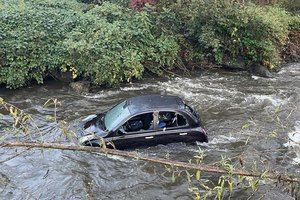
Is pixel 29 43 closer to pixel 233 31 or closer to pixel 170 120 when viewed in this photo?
pixel 170 120

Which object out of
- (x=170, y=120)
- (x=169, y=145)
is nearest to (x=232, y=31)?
(x=170, y=120)

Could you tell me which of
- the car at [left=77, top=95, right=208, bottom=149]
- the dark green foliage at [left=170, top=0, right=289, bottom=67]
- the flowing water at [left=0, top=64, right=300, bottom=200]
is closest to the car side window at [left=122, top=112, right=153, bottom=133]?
the car at [left=77, top=95, right=208, bottom=149]

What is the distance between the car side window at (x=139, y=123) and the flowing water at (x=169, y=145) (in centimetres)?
57

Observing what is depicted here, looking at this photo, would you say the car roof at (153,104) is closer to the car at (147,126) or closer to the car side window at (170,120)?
the car at (147,126)

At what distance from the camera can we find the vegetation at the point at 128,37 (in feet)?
46.9

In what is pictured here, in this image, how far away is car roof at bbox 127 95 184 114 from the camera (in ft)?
Answer: 32.8

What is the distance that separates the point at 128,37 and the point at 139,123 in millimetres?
5754

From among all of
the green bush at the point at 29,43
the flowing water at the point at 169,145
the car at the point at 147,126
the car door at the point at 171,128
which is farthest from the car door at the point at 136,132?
the green bush at the point at 29,43

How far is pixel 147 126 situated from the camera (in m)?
10.0

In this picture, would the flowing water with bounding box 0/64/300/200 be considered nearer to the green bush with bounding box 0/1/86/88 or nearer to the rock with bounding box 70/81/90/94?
the rock with bounding box 70/81/90/94

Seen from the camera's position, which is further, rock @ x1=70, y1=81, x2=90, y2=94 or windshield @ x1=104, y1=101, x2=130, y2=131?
rock @ x1=70, y1=81, x2=90, y2=94

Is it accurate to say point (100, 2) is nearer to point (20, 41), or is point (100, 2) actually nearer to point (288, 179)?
point (20, 41)

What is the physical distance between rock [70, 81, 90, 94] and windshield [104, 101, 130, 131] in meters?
3.87

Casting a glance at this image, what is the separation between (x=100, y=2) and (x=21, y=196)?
11.9 meters
